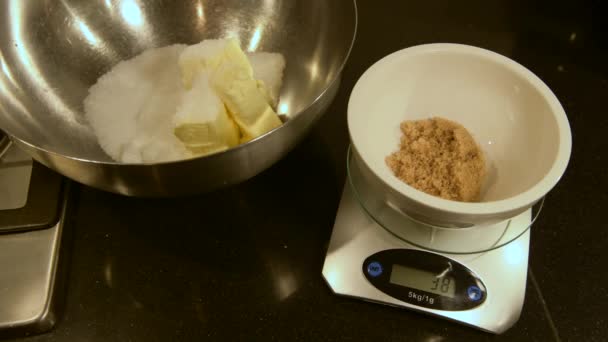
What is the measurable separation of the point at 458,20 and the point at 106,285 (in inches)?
31.5

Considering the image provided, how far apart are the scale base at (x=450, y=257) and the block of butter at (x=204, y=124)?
0.63ft

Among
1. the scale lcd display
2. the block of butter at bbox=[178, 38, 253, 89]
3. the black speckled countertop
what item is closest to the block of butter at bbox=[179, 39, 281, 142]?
the block of butter at bbox=[178, 38, 253, 89]

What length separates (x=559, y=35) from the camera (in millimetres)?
910

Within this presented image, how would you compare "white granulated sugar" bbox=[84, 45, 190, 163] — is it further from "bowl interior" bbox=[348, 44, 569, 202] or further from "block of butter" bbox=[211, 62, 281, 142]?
"bowl interior" bbox=[348, 44, 569, 202]

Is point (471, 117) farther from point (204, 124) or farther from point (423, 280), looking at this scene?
point (204, 124)

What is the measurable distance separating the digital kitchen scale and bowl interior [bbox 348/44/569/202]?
7 cm

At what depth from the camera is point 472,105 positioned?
68 centimetres

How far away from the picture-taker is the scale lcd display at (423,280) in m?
0.59

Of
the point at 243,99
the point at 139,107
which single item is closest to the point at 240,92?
the point at 243,99

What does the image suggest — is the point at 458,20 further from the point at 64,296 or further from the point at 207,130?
the point at 64,296

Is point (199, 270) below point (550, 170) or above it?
below

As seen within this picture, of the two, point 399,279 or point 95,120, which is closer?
point 399,279

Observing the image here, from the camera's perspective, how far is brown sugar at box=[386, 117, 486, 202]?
584 mm

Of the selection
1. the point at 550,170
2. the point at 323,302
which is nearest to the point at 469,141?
the point at 550,170
